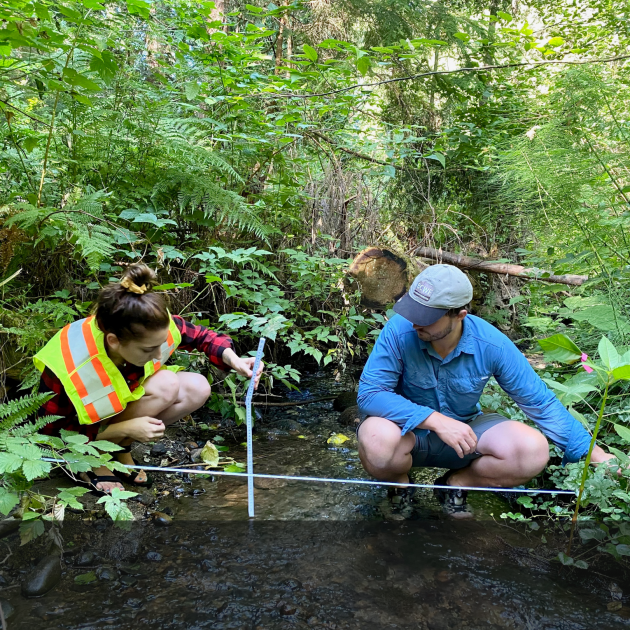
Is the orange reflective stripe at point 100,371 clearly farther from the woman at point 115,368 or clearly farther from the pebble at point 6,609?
the pebble at point 6,609

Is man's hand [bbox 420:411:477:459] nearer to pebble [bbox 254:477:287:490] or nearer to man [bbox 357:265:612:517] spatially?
man [bbox 357:265:612:517]

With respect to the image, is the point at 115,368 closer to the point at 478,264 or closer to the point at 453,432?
the point at 453,432

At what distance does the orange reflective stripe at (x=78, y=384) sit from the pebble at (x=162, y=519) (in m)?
0.67

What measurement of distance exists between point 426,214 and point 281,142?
2.42 meters

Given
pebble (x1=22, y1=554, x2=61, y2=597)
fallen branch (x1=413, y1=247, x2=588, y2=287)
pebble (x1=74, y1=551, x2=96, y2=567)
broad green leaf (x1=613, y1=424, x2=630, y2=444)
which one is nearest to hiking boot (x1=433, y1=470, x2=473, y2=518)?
broad green leaf (x1=613, y1=424, x2=630, y2=444)

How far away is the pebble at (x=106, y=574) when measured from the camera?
181 centimetres

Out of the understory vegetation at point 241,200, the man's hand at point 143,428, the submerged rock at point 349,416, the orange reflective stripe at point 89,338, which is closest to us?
the orange reflective stripe at point 89,338

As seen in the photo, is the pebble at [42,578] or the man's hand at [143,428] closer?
the pebble at [42,578]

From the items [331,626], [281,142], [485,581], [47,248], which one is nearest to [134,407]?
[47,248]

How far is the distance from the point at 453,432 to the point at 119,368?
1.63 meters

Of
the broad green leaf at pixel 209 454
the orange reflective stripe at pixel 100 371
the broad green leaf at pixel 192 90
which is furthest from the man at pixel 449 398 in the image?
the broad green leaf at pixel 192 90

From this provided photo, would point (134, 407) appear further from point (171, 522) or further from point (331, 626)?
point (331, 626)

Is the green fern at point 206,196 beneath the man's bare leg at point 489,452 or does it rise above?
above

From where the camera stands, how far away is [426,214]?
19.3ft
